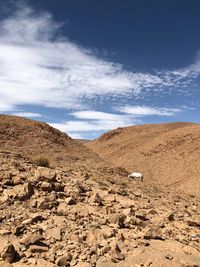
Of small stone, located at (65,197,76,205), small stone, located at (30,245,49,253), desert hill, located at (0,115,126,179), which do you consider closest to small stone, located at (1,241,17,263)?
small stone, located at (30,245,49,253)

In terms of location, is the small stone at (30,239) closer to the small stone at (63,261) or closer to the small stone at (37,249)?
the small stone at (37,249)

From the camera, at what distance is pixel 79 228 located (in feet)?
31.2

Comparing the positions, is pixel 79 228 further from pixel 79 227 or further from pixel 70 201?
pixel 70 201

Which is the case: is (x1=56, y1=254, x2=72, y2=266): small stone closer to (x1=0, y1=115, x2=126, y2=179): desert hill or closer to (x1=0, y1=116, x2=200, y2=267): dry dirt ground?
(x1=0, y1=116, x2=200, y2=267): dry dirt ground

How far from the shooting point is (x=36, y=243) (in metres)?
8.55

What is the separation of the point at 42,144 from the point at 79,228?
17392 millimetres

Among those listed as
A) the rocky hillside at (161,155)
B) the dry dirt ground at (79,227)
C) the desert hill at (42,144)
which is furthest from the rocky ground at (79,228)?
the rocky hillside at (161,155)

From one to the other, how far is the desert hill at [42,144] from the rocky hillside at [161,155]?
709cm

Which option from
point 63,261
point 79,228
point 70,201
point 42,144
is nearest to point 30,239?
point 63,261

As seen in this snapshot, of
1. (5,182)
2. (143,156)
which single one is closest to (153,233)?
(5,182)

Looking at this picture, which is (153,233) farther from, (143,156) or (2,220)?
(143,156)

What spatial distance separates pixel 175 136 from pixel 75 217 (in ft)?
147

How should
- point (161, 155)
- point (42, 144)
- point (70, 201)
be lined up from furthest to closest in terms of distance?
1. point (161, 155)
2. point (42, 144)
3. point (70, 201)

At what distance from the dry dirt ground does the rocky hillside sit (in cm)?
1950
